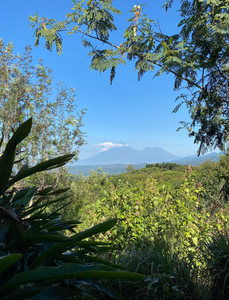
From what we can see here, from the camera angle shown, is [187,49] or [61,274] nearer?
[61,274]

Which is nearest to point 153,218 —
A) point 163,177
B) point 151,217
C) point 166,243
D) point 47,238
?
point 151,217

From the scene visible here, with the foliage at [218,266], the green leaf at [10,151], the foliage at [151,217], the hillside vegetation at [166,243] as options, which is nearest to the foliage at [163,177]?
the foliage at [151,217]

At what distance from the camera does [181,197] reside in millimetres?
3305

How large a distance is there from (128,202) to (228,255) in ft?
5.06

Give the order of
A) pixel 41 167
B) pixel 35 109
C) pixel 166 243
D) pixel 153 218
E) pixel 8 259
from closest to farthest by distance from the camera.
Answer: pixel 8 259, pixel 41 167, pixel 166 243, pixel 153 218, pixel 35 109

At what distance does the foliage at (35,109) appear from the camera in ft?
17.5

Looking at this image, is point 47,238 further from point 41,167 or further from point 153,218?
point 153,218

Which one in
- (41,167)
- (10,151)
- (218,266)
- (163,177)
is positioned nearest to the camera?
(10,151)

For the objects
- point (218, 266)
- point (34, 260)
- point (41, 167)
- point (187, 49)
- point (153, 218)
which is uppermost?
point (187, 49)

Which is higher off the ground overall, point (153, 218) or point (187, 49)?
point (187, 49)

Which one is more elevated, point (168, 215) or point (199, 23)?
point (199, 23)

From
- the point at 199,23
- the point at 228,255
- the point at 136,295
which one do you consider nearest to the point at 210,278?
the point at 228,255

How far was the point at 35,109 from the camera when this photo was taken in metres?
5.87

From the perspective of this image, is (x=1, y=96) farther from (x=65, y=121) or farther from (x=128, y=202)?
(x=128, y=202)
